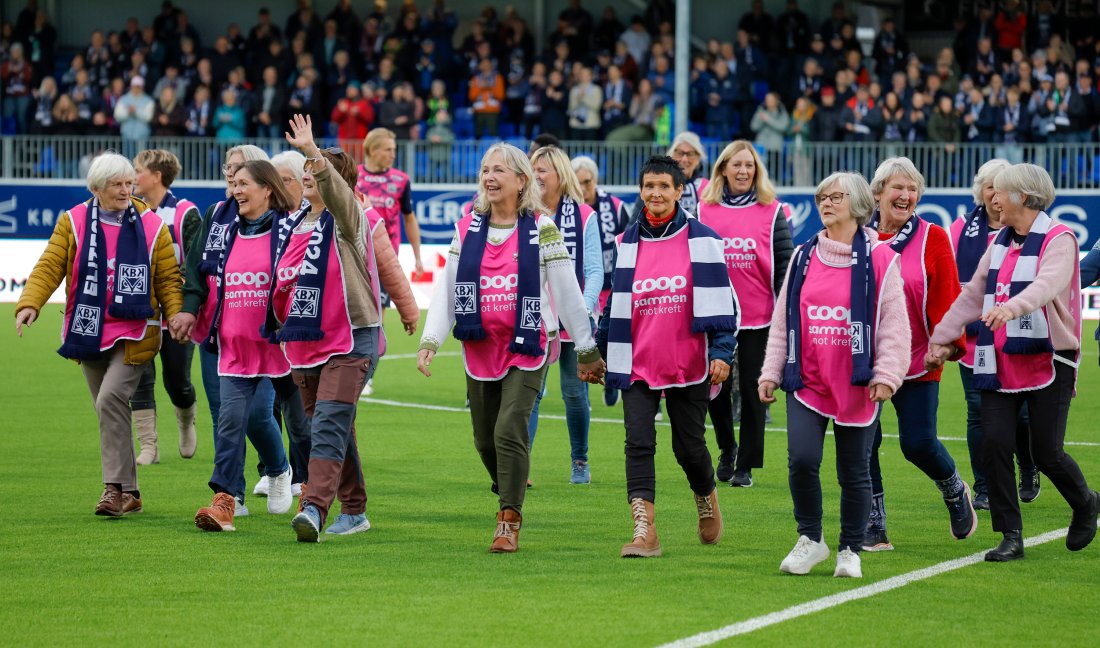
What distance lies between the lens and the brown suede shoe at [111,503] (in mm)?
8648

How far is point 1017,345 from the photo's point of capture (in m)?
7.49

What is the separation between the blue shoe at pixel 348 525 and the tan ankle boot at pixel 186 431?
9.90 feet

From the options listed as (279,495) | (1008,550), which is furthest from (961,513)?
(279,495)

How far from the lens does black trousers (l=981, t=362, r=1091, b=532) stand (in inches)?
295

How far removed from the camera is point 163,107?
28453 millimetres

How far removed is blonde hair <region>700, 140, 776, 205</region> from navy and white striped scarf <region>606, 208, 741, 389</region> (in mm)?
2343

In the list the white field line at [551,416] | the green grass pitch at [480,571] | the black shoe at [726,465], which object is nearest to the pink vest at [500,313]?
the green grass pitch at [480,571]

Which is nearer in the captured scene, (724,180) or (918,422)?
(918,422)

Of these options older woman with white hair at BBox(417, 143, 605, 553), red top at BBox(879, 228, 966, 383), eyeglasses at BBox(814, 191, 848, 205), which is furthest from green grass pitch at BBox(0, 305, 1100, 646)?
eyeglasses at BBox(814, 191, 848, 205)

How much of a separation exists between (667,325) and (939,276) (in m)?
1.37

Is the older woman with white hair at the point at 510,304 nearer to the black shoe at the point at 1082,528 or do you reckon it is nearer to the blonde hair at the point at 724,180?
the blonde hair at the point at 724,180

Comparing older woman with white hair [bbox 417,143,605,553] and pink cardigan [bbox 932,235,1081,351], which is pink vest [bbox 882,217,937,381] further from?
older woman with white hair [bbox 417,143,605,553]

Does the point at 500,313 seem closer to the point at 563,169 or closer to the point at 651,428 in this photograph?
the point at 651,428

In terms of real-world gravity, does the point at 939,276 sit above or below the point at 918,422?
above
